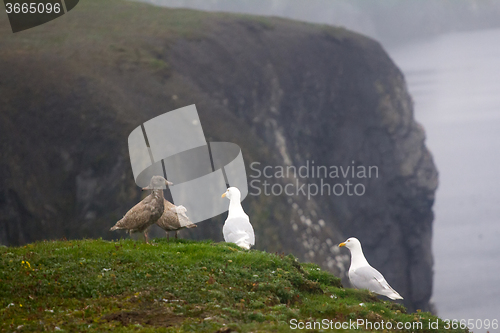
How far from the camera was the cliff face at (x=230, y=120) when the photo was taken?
43.8 m

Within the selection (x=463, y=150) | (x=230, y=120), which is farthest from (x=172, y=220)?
(x=463, y=150)

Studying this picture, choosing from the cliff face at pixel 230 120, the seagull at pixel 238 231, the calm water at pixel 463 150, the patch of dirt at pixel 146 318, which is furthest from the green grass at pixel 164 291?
the calm water at pixel 463 150

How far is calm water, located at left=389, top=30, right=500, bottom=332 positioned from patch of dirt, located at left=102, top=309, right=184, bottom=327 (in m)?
84.1

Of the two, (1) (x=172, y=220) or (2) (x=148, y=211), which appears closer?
(2) (x=148, y=211)

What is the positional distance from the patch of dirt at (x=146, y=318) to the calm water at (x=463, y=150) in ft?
276

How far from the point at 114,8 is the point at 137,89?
22262mm

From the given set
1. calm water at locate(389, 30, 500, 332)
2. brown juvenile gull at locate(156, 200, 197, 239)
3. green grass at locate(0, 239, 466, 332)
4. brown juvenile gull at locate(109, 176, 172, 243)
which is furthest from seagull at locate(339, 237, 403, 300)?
calm water at locate(389, 30, 500, 332)

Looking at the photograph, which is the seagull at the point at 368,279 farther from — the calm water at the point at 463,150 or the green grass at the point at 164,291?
the calm water at the point at 463,150

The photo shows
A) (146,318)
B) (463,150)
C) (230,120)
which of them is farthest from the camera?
(463,150)

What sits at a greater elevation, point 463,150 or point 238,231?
point 238,231

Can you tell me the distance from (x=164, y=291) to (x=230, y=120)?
Result: 43.4m

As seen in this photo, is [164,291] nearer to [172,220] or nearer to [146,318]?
[146,318]

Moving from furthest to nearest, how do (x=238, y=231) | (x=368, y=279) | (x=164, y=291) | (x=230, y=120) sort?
(x=230, y=120) → (x=238, y=231) → (x=368, y=279) → (x=164, y=291)

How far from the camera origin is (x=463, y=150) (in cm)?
10156
